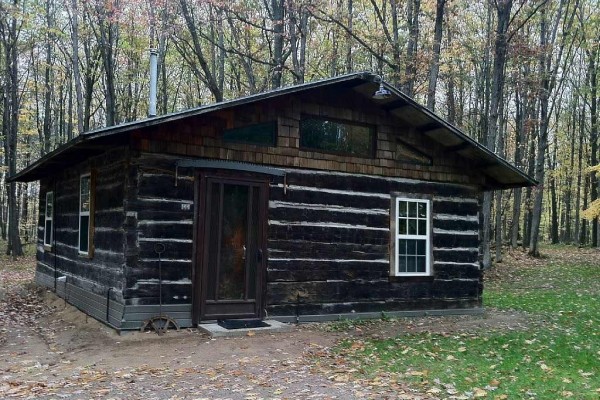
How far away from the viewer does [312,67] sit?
26453 mm

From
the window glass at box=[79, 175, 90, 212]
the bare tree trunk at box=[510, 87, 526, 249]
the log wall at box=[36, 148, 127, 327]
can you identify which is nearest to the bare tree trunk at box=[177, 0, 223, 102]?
the log wall at box=[36, 148, 127, 327]

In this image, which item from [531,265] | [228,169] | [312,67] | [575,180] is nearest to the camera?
[228,169]

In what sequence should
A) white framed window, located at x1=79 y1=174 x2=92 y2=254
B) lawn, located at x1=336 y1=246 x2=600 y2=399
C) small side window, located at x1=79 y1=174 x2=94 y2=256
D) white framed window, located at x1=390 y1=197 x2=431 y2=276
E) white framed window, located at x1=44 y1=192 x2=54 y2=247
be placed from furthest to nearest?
white framed window, located at x1=44 y1=192 x2=54 y2=247
white framed window, located at x1=390 y1=197 x2=431 y2=276
white framed window, located at x1=79 y1=174 x2=92 y2=254
small side window, located at x1=79 y1=174 x2=94 y2=256
lawn, located at x1=336 y1=246 x2=600 y2=399

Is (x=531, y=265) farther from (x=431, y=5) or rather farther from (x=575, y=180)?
(x=575, y=180)

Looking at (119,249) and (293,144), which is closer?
(119,249)

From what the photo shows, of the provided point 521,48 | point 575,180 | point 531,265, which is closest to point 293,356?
point 521,48

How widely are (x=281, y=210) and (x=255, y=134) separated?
157 centimetres

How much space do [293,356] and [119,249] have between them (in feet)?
12.3

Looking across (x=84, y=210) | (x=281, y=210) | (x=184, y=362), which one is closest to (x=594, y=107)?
(x=281, y=210)

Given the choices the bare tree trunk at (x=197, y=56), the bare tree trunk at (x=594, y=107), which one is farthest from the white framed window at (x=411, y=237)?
the bare tree trunk at (x=594, y=107)

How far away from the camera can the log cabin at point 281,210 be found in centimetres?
984

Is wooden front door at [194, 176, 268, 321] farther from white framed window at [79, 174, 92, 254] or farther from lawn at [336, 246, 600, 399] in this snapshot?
white framed window at [79, 174, 92, 254]

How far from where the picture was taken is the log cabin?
388 inches

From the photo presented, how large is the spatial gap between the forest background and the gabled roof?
6443mm
